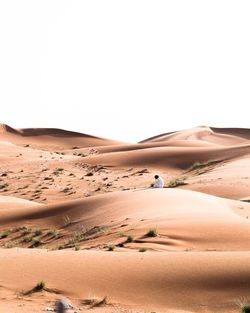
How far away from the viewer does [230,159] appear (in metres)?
44.7

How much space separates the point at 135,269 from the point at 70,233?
9.24m

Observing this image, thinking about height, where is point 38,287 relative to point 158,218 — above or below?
below

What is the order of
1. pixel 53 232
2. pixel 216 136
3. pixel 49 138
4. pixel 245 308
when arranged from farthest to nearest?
pixel 49 138
pixel 216 136
pixel 53 232
pixel 245 308

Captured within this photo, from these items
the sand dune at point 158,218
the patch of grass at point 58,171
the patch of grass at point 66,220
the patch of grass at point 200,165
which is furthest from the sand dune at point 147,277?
the patch of grass at point 200,165

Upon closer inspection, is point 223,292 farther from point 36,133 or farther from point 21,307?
point 36,133

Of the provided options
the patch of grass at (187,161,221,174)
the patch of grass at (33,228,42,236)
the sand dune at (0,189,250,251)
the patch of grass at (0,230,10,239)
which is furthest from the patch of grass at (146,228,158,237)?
the patch of grass at (187,161,221,174)

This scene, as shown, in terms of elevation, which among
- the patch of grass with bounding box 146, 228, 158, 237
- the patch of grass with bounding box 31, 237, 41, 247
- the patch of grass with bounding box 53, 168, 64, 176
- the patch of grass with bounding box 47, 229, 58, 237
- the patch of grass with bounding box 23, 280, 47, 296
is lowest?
the patch of grass with bounding box 31, 237, 41, 247

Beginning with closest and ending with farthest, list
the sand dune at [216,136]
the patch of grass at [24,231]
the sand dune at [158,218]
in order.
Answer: the sand dune at [158,218] < the patch of grass at [24,231] < the sand dune at [216,136]

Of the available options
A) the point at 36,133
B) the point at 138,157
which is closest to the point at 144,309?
the point at 138,157

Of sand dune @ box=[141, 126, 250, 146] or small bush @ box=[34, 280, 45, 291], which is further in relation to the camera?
sand dune @ box=[141, 126, 250, 146]

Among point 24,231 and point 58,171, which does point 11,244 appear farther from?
point 58,171

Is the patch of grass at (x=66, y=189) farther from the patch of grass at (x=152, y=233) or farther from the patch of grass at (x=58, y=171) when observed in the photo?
the patch of grass at (x=152, y=233)

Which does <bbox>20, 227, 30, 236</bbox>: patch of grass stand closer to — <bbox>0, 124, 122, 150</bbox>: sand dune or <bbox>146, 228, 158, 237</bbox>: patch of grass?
<bbox>146, 228, 158, 237</bbox>: patch of grass

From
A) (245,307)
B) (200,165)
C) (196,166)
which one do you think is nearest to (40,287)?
(245,307)
